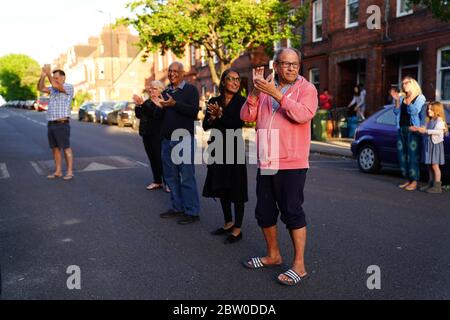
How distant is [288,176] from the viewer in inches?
147

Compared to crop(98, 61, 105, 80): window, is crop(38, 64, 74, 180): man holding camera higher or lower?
lower

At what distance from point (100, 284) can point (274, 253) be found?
5.12 feet

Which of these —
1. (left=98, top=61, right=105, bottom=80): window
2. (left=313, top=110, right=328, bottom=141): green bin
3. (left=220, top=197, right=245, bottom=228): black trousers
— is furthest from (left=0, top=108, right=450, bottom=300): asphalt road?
(left=98, top=61, right=105, bottom=80): window

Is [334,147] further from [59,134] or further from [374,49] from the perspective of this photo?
[59,134]

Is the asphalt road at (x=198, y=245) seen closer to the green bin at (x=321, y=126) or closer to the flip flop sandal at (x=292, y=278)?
the flip flop sandal at (x=292, y=278)

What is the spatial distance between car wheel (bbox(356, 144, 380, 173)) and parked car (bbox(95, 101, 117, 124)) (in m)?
21.5

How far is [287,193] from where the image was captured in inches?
148

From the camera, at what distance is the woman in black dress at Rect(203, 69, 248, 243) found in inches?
188

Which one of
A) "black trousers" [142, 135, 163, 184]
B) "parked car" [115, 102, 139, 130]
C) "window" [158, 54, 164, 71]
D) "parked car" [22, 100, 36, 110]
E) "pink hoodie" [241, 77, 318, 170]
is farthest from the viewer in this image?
"parked car" [22, 100, 36, 110]

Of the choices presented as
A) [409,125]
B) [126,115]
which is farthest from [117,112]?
[409,125]

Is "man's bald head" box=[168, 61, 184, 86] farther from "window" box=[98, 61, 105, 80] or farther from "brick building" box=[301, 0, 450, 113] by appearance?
"window" box=[98, 61, 105, 80]

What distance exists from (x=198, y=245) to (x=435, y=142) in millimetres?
4941

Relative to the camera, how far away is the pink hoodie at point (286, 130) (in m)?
3.59

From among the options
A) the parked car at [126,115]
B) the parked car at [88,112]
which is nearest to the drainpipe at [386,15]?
the parked car at [126,115]
